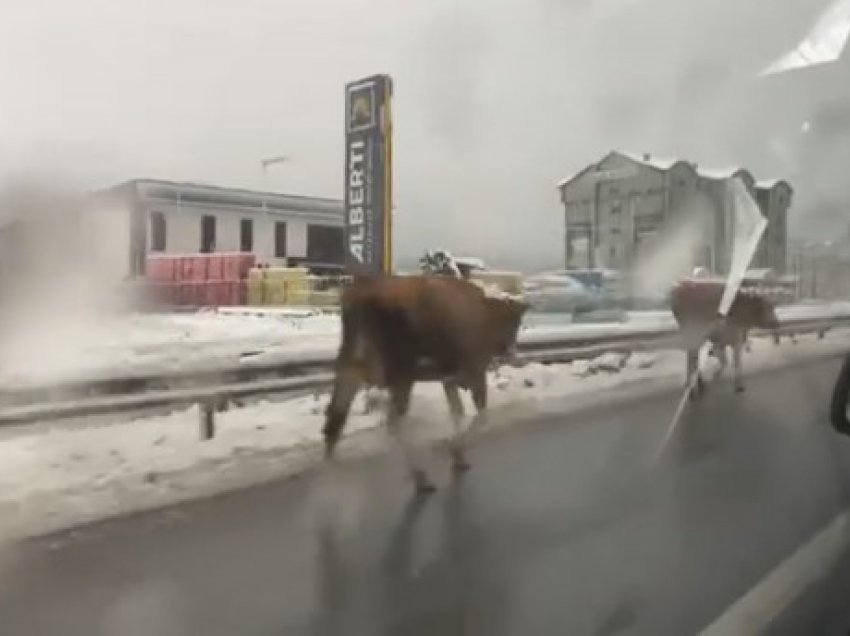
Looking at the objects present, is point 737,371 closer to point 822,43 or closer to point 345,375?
point 822,43

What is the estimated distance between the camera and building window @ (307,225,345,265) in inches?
41.8

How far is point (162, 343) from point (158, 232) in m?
0.10

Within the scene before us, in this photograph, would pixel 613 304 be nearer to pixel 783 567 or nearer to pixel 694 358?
pixel 694 358

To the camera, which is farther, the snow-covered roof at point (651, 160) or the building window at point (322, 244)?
the snow-covered roof at point (651, 160)

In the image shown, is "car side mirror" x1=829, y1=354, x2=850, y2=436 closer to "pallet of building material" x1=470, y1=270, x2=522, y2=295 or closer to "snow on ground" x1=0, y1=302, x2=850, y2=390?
"pallet of building material" x1=470, y1=270, x2=522, y2=295

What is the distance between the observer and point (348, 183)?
1.09 meters

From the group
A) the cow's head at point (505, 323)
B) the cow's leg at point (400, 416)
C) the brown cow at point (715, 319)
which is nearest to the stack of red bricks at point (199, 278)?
the cow's leg at point (400, 416)

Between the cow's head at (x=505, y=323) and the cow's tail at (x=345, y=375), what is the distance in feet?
0.70

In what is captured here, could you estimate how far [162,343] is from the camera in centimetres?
93

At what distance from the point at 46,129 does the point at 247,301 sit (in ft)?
0.86

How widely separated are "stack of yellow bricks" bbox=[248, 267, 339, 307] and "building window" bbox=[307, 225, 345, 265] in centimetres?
2

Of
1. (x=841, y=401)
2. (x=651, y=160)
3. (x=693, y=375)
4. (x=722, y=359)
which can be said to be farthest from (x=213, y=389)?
(x=841, y=401)

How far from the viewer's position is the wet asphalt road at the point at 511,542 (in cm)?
92

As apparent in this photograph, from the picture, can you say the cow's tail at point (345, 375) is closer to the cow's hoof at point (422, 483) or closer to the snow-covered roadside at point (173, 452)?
the snow-covered roadside at point (173, 452)
